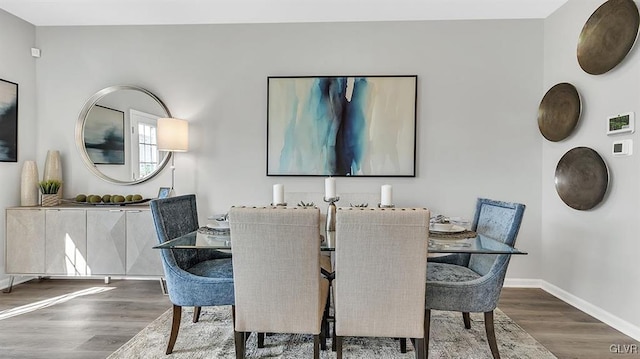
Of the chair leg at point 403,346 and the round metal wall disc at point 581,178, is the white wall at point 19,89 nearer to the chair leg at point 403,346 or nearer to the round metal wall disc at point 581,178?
the chair leg at point 403,346

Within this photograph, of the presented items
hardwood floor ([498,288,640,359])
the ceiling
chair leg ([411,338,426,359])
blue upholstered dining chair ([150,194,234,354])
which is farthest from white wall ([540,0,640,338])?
blue upholstered dining chair ([150,194,234,354])

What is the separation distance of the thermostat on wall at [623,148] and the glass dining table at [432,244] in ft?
4.30

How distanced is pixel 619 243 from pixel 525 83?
5.50ft

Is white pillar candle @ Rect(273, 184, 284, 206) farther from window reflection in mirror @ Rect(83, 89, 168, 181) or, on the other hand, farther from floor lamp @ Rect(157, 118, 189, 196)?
window reflection in mirror @ Rect(83, 89, 168, 181)

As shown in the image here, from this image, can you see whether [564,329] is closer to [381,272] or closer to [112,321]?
[381,272]

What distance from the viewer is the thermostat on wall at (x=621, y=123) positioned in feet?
7.80

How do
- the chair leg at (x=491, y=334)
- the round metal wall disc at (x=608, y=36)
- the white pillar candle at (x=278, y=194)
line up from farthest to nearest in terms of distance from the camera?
the white pillar candle at (x=278, y=194)
the round metal wall disc at (x=608, y=36)
the chair leg at (x=491, y=334)

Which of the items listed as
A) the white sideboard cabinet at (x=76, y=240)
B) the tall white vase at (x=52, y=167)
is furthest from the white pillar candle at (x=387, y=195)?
the tall white vase at (x=52, y=167)

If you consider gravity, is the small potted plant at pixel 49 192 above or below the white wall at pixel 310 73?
below

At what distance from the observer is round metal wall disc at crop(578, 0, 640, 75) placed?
234cm

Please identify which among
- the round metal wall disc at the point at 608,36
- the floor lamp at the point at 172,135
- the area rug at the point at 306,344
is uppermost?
the round metal wall disc at the point at 608,36

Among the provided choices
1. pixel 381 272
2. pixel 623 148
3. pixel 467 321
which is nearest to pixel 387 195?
pixel 381 272

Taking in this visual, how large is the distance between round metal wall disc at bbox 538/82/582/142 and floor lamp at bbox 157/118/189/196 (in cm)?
344

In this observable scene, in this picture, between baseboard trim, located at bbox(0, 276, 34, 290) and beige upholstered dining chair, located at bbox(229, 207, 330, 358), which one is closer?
beige upholstered dining chair, located at bbox(229, 207, 330, 358)
